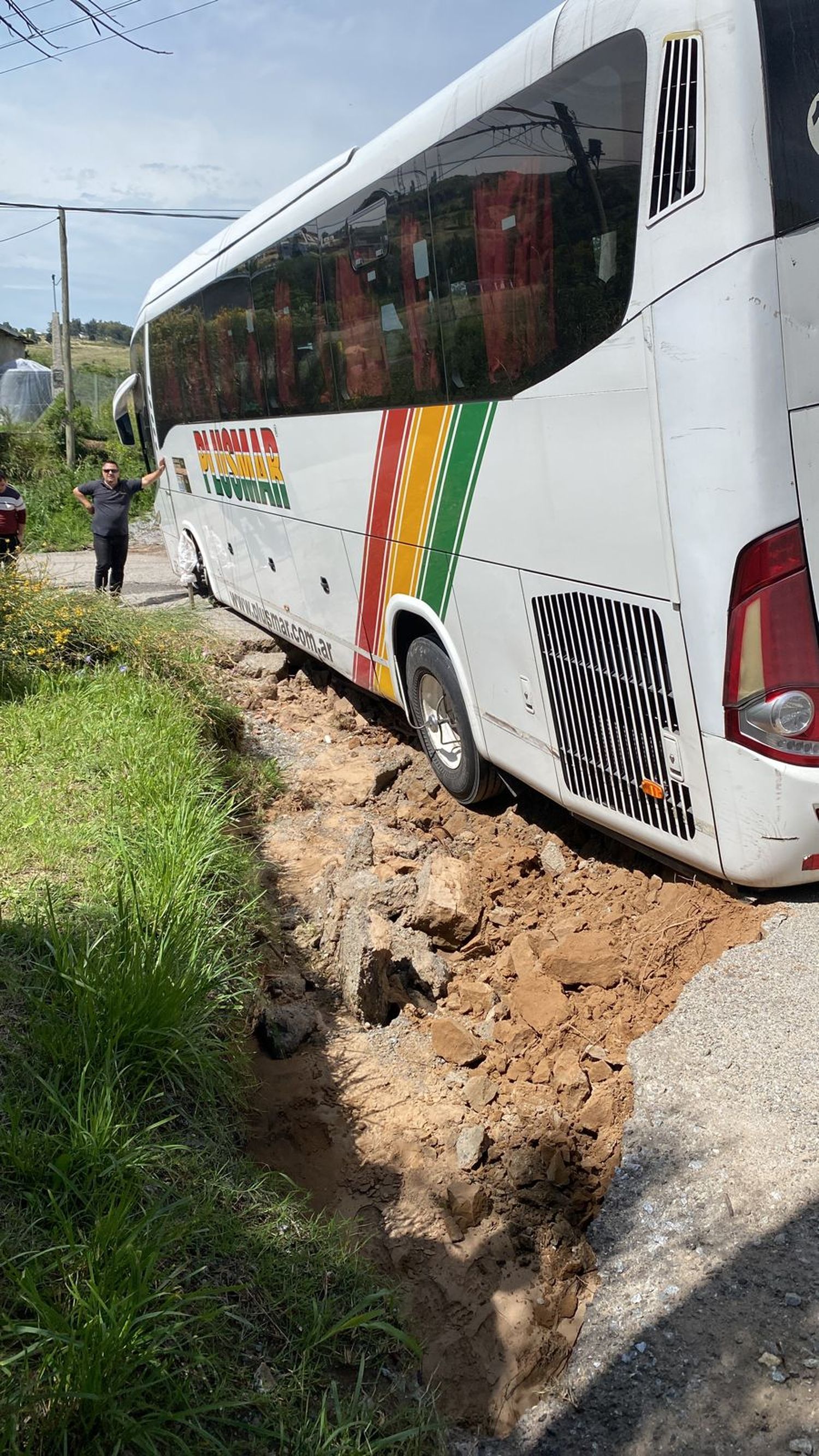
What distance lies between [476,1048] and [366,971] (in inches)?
23.8

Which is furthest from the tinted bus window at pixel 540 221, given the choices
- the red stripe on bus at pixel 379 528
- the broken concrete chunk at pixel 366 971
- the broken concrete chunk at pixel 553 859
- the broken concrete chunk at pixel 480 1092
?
the broken concrete chunk at pixel 480 1092

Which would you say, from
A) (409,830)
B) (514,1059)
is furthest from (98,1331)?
(409,830)

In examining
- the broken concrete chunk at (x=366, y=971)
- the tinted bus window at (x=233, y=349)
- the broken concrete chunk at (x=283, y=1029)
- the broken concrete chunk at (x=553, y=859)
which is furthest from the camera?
the tinted bus window at (x=233, y=349)

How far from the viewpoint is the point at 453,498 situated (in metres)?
5.48

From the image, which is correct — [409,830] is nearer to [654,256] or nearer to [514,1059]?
[514,1059]

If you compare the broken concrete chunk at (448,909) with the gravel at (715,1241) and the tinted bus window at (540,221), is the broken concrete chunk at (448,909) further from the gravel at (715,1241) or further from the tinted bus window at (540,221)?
the tinted bus window at (540,221)

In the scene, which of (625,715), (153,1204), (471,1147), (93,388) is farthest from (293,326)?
(93,388)

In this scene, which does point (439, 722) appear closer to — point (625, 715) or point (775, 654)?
point (625, 715)

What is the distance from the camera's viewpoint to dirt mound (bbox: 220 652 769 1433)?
335 centimetres

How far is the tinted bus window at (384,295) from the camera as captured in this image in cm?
552

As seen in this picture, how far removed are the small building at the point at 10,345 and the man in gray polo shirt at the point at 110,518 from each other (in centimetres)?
3971

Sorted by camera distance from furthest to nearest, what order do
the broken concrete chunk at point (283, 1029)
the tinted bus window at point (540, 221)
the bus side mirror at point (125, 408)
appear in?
the bus side mirror at point (125, 408)
the broken concrete chunk at point (283, 1029)
the tinted bus window at point (540, 221)

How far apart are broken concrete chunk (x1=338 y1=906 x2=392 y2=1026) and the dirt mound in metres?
0.01

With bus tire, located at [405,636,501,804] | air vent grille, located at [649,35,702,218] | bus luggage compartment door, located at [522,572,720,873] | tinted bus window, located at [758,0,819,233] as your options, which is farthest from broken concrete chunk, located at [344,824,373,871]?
tinted bus window, located at [758,0,819,233]
